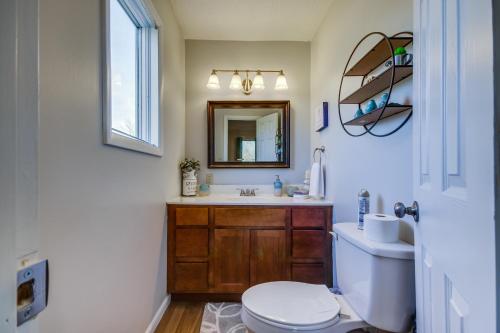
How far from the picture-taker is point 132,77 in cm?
155

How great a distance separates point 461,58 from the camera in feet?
1.71

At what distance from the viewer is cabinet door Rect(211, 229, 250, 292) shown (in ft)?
6.41

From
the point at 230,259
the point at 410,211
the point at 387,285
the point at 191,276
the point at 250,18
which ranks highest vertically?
the point at 250,18

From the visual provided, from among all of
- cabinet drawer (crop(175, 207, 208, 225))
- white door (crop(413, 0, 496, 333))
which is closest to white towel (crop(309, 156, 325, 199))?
cabinet drawer (crop(175, 207, 208, 225))

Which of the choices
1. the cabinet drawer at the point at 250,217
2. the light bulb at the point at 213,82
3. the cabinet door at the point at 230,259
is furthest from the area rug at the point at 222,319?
the light bulb at the point at 213,82

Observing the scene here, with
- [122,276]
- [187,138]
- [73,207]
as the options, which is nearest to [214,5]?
[187,138]

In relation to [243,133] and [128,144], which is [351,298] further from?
[243,133]

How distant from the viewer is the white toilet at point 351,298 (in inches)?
37.0

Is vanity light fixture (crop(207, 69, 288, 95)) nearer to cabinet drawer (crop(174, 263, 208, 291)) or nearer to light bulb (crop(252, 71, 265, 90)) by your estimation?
light bulb (crop(252, 71, 265, 90))

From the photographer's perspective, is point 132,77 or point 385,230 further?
point 132,77

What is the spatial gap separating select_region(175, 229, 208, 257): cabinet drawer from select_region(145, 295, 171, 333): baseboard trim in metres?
0.33

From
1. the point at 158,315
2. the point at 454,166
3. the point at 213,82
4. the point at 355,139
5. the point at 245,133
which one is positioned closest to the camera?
the point at 454,166

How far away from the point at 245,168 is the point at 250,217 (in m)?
0.68

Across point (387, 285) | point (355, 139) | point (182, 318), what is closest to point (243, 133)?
point (355, 139)
